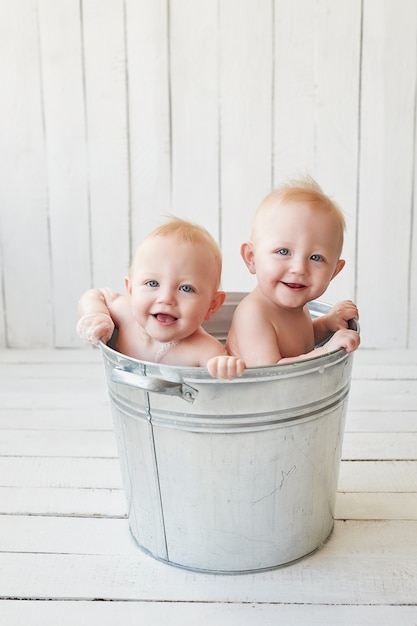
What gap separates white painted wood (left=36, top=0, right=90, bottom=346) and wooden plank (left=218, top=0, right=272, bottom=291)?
375 mm

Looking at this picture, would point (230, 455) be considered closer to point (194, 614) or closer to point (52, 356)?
point (194, 614)

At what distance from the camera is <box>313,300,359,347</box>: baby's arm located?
45.7 inches

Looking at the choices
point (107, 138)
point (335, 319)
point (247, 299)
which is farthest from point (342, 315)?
point (107, 138)

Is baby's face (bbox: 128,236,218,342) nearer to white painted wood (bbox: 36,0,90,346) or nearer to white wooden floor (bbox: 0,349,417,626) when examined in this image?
white wooden floor (bbox: 0,349,417,626)

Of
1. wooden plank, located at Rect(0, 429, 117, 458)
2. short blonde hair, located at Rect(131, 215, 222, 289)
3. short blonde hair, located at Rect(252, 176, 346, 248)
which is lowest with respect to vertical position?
wooden plank, located at Rect(0, 429, 117, 458)

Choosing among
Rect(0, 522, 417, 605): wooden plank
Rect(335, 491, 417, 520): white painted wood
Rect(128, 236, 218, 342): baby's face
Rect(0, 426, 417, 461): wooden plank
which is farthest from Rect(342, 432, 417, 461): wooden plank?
Rect(128, 236, 218, 342): baby's face

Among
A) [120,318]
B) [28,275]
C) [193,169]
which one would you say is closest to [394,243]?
[193,169]

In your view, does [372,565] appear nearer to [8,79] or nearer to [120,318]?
[120,318]

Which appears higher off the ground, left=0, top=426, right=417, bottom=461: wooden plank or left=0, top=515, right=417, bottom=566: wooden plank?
left=0, top=426, right=417, bottom=461: wooden plank

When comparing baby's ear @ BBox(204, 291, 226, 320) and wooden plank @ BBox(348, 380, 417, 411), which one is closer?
baby's ear @ BBox(204, 291, 226, 320)

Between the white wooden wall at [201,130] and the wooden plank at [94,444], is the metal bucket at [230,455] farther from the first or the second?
the white wooden wall at [201,130]

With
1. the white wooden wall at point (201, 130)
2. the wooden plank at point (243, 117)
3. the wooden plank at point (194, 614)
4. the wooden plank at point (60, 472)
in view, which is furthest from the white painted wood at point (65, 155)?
the wooden plank at point (194, 614)

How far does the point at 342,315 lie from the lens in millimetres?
1164

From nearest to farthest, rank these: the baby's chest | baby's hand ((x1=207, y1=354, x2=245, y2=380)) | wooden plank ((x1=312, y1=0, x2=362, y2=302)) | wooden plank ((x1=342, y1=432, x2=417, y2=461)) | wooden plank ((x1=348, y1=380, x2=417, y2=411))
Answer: baby's hand ((x1=207, y1=354, x2=245, y2=380)) < the baby's chest < wooden plank ((x1=342, y1=432, x2=417, y2=461)) < wooden plank ((x1=348, y1=380, x2=417, y2=411)) < wooden plank ((x1=312, y1=0, x2=362, y2=302))
